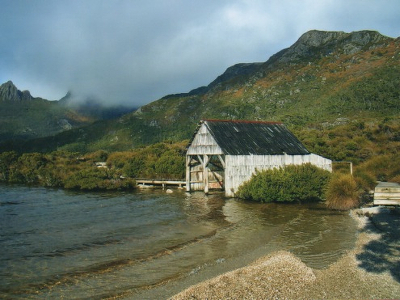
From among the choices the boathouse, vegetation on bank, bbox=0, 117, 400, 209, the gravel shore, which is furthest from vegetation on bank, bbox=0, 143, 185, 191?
the gravel shore

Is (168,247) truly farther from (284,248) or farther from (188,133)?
(188,133)

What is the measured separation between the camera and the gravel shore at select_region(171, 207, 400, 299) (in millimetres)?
8180

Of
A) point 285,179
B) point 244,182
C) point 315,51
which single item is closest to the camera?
point 285,179

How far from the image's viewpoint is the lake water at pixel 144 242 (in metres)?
10.0

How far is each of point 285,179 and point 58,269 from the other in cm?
1675

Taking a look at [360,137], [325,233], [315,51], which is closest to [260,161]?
[325,233]

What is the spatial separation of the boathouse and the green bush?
1.89 meters

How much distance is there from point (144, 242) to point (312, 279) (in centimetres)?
760

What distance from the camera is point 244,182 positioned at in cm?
2658

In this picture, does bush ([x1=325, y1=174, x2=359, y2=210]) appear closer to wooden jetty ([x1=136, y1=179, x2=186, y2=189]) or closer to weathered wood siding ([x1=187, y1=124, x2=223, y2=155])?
weathered wood siding ([x1=187, y1=124, x2=223, y2=155])

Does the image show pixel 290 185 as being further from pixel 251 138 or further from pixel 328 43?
pixel 328 43

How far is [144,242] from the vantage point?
48.2 ft

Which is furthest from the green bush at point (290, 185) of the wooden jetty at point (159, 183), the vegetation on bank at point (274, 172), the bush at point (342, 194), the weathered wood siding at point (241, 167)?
the wooden jetty at point (159, 183)

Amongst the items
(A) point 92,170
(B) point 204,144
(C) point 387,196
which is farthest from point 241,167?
(A) point 92,170
